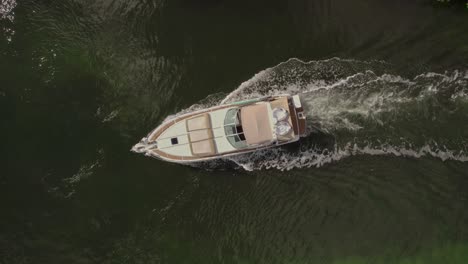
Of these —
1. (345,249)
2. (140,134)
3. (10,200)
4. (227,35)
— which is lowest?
(345,249)

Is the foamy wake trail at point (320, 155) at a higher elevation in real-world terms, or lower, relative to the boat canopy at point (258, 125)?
lower

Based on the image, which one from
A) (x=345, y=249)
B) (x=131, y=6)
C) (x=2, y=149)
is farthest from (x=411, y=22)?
(x=2, y=149)

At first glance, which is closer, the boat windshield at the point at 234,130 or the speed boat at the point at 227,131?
the speed boat at the point at 227,131

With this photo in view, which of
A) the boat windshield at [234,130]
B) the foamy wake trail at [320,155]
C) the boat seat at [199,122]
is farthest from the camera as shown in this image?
the foamy wake trail at [320,155]

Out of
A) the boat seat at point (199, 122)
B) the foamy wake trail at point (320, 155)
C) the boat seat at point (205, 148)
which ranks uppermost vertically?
the boat seat at point (199, 122)

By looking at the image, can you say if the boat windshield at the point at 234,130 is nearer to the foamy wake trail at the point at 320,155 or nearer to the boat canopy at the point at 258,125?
the boat canopy at the point at 258,125

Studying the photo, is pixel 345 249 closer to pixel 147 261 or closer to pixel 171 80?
pixel 147 261

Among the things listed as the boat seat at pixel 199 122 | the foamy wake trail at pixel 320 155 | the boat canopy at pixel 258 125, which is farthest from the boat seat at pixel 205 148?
the boat canopy at pixel 258 125
